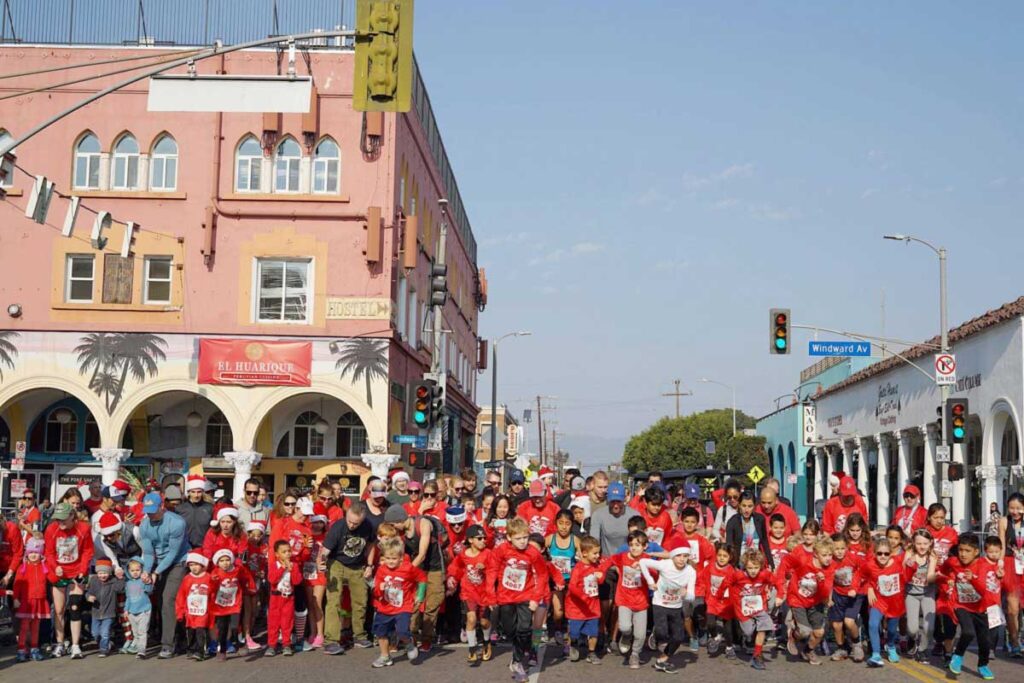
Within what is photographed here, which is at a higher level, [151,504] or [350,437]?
[350,437]

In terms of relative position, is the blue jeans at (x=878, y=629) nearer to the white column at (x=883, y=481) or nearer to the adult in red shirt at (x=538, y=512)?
the adult in red shirt at (x=538, y=512)

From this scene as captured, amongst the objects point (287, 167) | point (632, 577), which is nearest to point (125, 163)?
point (287, 167)

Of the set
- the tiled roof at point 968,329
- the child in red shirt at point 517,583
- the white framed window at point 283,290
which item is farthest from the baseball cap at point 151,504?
the tiled roof at point 968,329

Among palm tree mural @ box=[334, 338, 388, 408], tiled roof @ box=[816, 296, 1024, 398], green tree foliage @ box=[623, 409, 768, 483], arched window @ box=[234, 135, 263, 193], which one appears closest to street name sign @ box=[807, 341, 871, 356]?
tiled roof @ box=[816, 296, 1024, 398]

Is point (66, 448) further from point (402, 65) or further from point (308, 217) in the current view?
point (402, 65)

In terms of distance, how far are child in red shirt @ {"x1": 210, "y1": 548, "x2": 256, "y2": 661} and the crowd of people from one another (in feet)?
0.08

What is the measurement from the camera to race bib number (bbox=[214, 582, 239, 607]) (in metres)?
12.8

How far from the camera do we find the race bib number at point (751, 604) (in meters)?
12.8

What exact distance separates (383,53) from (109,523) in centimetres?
643

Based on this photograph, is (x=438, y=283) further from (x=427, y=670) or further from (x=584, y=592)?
(x=427, y=670)

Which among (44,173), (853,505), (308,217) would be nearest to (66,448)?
(44,173)

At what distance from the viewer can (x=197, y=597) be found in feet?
41.7

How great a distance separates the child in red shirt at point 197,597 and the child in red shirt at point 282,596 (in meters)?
0.74

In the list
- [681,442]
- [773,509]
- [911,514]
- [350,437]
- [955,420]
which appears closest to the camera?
[773,509]
